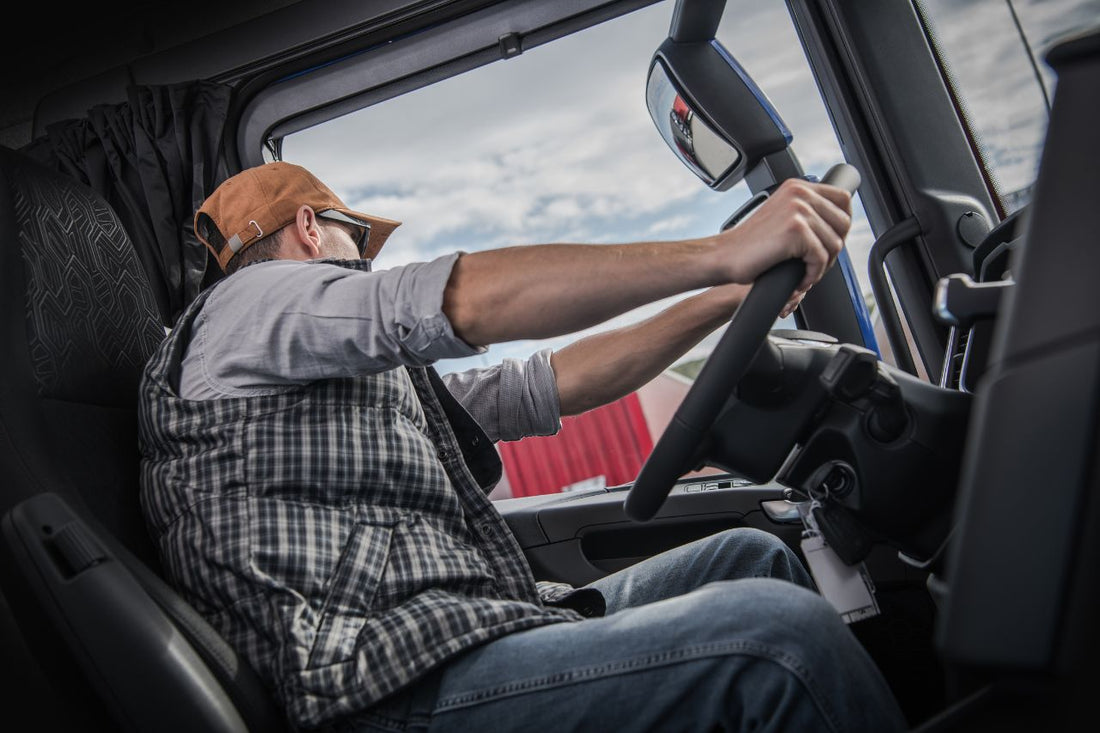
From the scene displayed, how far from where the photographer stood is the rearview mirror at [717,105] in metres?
1.37

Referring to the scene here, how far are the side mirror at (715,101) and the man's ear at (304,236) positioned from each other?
2.22 feet

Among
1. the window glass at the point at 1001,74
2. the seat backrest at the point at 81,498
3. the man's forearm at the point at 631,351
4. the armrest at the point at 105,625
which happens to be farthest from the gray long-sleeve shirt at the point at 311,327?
the window glass at the point at 1001,74

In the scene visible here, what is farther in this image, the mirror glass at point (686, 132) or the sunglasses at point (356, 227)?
the sunglasses at point (356, 227)

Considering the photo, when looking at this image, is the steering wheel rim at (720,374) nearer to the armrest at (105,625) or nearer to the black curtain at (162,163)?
the armrest at (105,625)

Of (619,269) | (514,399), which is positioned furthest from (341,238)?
(619,269)

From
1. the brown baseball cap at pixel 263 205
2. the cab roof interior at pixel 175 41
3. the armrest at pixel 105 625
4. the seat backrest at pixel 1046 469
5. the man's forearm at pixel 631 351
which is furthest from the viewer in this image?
the cab roof interior at pixel 175 41

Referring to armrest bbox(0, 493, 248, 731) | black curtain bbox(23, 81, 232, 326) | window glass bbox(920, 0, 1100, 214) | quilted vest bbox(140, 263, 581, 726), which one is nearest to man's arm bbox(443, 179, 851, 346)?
quilted vest bbox(140, 263, 581, 726)

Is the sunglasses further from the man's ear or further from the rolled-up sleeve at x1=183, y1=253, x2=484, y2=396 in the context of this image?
the rolled-up sleeve at x1=183, y1=253, x2=484, y2=396

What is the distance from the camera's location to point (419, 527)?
115 centimetres

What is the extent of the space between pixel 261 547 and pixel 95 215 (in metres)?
0.67

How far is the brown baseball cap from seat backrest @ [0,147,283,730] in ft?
0.77

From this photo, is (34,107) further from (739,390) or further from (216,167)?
(739,390)

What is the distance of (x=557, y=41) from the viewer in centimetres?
211

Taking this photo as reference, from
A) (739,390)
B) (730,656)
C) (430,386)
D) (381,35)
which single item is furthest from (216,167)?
(730,656)
